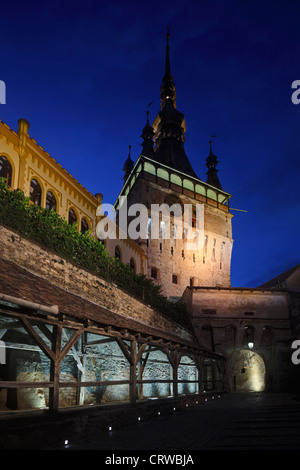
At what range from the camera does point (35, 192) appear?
65.1 feet

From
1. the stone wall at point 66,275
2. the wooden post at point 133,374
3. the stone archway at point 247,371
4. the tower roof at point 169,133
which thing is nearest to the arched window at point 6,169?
the stone wall at point 66,275

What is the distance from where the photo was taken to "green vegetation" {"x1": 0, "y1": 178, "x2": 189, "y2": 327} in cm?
1292

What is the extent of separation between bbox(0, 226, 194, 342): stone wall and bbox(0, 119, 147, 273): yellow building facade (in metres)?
6.62

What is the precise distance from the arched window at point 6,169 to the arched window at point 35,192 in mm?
1632

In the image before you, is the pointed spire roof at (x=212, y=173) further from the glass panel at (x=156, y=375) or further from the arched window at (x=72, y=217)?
the glass panel at (x=156, y=375)

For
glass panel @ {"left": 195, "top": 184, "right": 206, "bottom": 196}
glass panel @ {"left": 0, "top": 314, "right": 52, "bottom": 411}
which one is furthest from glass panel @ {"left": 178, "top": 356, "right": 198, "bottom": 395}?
glass panel @ {"left": 195, "top": 184, "right": 206, "bottom": 196}

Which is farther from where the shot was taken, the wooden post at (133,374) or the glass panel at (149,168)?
the glass panel at (149,168)

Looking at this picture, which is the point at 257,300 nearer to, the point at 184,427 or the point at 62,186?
the point at 62,186

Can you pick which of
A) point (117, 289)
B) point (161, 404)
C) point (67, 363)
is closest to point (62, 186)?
point (117, 289)

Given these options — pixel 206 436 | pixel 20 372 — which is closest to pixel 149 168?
pixel 20 372

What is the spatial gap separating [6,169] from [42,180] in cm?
265

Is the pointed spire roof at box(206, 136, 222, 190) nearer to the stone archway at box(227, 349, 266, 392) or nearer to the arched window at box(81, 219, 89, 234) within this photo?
the stone archway at box(227, 349, 266, 392)

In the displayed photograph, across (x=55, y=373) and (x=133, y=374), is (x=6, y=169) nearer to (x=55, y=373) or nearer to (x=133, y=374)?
(x=133, y=374)

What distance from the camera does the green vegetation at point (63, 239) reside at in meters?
12.9
